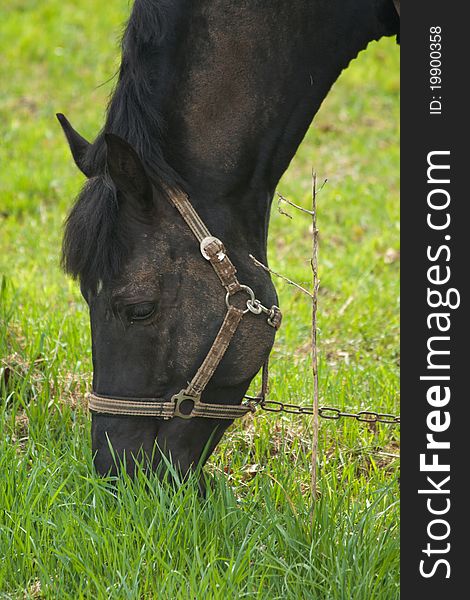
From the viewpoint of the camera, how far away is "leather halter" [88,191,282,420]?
3268mm

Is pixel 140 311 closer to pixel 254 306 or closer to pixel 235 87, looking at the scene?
pixel 254 306

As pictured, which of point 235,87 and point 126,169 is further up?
point 235,87

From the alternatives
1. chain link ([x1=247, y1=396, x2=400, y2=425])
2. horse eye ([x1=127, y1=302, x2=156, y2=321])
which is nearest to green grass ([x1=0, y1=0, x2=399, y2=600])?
chain link ([x1=247, y1=396, x2=400, y2=425])

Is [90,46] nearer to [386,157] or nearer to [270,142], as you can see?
[386,157]

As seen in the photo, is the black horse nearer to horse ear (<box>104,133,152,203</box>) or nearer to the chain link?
horse ear (<box>104,133,152,203</box>)

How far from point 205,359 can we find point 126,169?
681mm

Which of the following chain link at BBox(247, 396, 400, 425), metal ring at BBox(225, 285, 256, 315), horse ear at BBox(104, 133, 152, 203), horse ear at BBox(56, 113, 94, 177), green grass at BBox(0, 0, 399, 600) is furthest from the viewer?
chain link at BBox(247, 396, 400, 425)

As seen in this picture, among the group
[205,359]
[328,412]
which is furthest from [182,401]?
[328,412]

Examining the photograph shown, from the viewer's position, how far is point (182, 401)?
3.31 m

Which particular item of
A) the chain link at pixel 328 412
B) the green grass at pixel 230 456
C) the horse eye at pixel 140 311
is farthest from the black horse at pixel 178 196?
the chain link at pixel 328 412

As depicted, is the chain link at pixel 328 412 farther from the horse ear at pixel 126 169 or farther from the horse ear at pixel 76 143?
the horse ear at pixel 76 143

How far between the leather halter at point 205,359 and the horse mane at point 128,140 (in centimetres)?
16

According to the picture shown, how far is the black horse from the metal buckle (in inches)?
0.4

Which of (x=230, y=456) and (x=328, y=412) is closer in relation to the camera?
(x=230, y=456)
